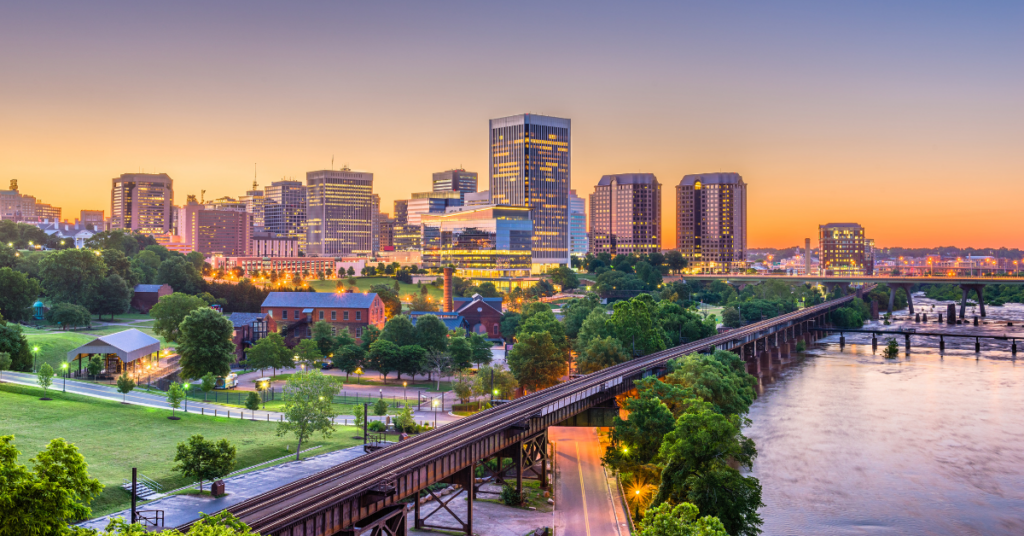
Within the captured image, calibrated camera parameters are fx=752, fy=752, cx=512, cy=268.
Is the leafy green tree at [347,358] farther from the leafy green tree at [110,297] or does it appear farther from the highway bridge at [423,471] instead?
the leafy green tree at [110,297]

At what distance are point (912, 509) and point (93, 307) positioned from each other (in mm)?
132933

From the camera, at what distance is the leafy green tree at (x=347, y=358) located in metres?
104

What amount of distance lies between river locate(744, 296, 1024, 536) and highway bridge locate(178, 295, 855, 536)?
17.4 m

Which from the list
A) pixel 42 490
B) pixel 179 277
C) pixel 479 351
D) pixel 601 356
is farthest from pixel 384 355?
pixel 179 277

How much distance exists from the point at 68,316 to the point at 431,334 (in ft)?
189

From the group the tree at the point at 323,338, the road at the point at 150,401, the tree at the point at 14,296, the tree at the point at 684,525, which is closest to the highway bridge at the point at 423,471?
the tree at the point at 684,525

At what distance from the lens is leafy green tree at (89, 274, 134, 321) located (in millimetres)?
136000

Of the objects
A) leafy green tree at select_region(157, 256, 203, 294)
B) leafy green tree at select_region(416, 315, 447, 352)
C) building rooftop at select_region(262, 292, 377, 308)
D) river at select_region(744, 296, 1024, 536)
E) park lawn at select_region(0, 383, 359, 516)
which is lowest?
river at select_region(744, 296, 1024, 536)

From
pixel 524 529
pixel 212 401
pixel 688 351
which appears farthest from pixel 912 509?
pixel 212 401

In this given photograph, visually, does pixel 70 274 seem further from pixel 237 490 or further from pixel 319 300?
pixel 237 490

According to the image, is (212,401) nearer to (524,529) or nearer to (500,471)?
(500,471)

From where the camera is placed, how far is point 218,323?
90688 millimetres

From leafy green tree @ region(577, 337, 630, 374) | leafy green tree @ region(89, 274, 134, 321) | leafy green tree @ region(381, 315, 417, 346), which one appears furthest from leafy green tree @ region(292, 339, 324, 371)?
leafy green tree @ region(89, 274, 134, 321)

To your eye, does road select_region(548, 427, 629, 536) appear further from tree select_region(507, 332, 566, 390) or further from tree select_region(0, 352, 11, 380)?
tree select_region(0, 352, 11, 380)
